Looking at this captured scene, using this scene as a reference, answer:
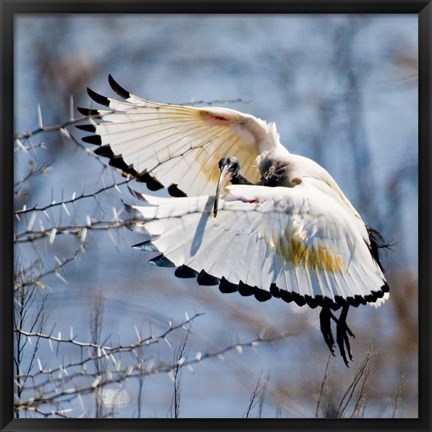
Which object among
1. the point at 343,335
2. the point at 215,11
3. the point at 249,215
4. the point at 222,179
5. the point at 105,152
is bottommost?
the point at 343,335

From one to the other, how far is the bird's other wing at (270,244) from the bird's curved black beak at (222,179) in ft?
0.06

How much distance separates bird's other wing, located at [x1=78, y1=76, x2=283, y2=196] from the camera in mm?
2836

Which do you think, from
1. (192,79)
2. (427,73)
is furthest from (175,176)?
(427,73)

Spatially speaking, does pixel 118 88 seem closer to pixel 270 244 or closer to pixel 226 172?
pixel 226 172

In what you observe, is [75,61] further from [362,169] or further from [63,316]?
[362,169]

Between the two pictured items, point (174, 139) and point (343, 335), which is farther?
point (174, 139)

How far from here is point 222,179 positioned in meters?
2.84

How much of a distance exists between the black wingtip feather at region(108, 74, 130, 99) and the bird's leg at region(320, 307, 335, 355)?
1072mm

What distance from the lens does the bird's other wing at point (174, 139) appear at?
112 inches

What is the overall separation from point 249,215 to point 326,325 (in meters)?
0.49

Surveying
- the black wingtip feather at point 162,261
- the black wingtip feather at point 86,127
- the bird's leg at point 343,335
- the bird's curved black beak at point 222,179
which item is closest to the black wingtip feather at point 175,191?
the bird's curved black beak at point 222,179

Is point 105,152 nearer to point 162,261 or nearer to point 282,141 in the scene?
point 162,261

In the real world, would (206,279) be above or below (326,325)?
above

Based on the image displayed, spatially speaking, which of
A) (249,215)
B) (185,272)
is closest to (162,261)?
(185,272)
